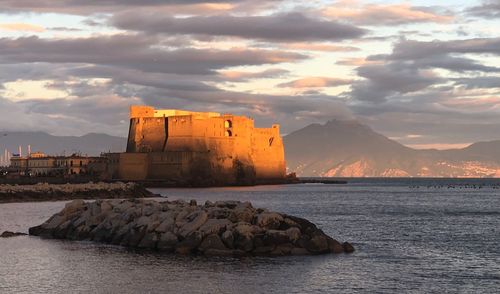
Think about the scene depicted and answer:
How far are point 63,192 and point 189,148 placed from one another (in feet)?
119

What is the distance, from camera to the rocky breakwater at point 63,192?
54281mm

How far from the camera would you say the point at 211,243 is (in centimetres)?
2330

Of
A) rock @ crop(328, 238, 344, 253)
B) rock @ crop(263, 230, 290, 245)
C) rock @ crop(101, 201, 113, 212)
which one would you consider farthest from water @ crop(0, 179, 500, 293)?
rock @ crop(101, 201, 113, 212)

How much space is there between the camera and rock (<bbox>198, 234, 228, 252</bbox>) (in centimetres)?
2311

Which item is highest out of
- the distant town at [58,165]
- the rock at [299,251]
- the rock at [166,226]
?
the distant town at [58,165]

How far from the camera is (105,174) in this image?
308 ft

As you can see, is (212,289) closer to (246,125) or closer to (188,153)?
(188,153)

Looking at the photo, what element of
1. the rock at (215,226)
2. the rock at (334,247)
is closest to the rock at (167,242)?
the rock at (215,226)

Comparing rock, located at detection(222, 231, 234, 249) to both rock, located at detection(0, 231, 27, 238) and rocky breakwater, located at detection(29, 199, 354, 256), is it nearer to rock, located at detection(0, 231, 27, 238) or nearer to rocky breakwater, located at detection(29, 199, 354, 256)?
rocky breakwater, located at detection(29, 199, 354, 256)

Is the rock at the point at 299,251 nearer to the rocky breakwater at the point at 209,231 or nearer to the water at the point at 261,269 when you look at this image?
the rocky breakwater at the point at 209,231

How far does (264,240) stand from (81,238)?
8.26m

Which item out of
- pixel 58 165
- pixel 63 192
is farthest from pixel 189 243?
pixel 58 165

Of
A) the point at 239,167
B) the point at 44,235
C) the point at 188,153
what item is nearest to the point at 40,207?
the point at 44,235

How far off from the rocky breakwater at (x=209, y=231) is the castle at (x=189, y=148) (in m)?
63.7
